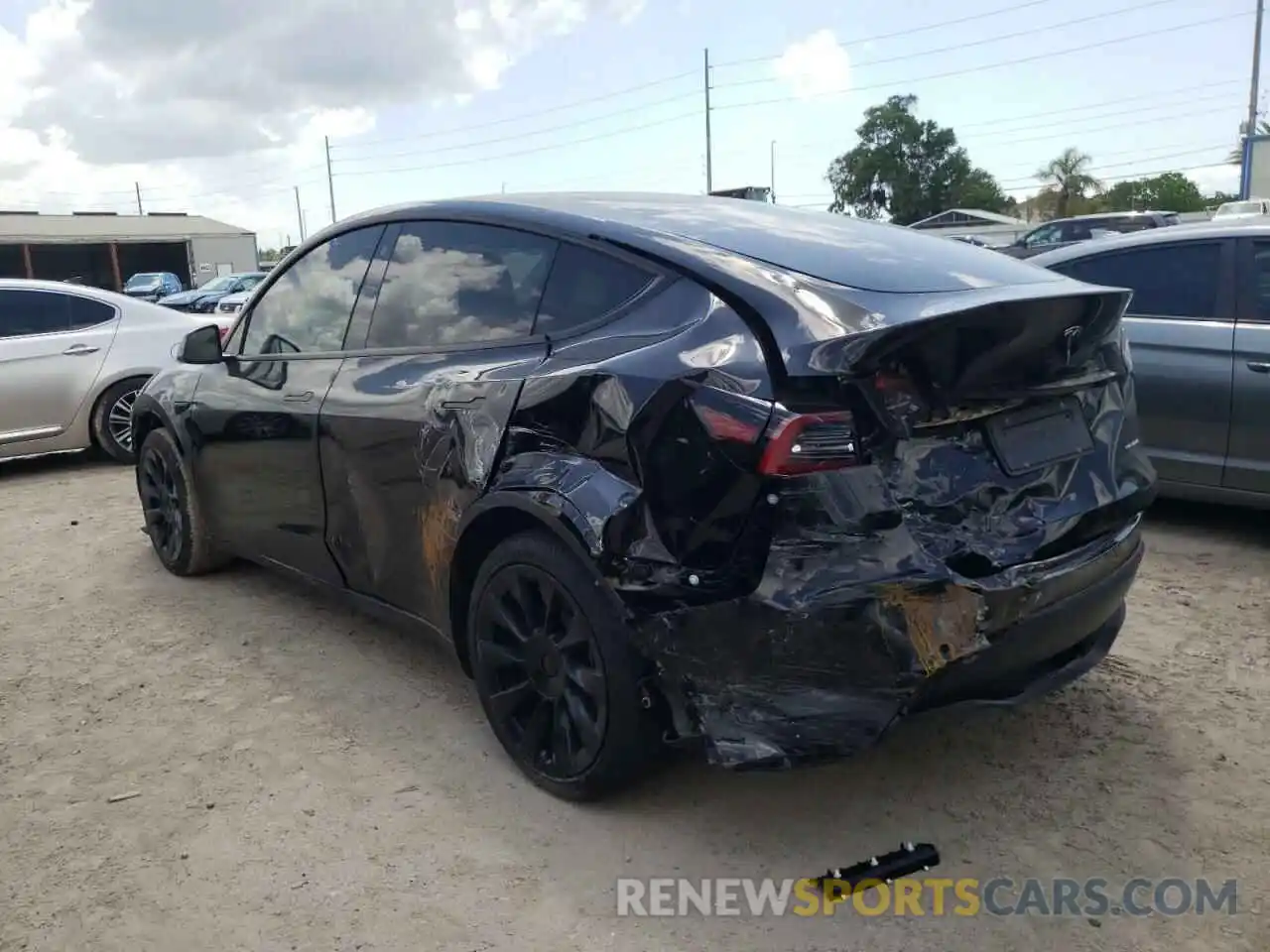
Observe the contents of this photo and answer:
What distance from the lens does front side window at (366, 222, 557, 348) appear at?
323 centimetres

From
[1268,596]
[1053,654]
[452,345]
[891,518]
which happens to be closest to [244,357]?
[452,345]

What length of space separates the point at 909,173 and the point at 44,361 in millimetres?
71054

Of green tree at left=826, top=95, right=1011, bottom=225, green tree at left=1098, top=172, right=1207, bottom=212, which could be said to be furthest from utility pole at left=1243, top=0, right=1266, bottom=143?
green tree at left=826, top=95, right=1011, bottom=225

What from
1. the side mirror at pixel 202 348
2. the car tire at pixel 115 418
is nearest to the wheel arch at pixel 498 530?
the side mirror at pixel 202 348

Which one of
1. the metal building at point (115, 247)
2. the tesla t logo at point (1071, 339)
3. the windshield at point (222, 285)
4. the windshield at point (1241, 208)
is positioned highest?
the metal building at point (115, 247)

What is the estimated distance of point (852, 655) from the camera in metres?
2.44

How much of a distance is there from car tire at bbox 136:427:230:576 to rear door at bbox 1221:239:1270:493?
4753 mm

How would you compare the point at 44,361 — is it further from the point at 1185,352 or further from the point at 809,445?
the point at 1185,352

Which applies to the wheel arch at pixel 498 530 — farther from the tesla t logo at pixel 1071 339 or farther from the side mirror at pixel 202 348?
the side mirror at pixel 202 348

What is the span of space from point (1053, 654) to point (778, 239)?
4.41 feet

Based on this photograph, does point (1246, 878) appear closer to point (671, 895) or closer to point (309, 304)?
point (671, 895)

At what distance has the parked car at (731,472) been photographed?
2.45 m

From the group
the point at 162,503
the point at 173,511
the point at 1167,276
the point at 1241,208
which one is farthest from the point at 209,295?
the point at 1167,276

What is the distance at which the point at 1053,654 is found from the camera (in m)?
2.78
